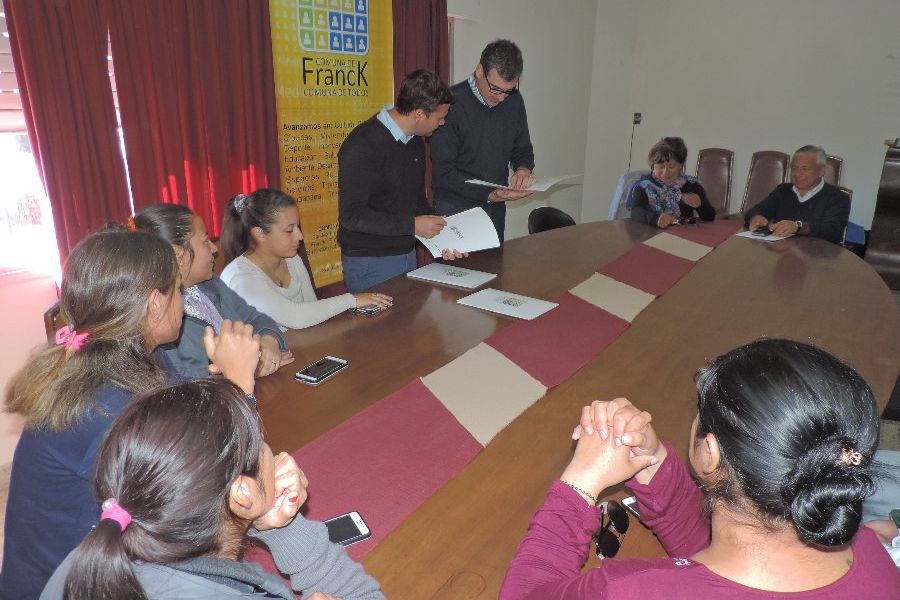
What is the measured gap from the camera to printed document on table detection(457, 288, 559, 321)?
2.05 meters

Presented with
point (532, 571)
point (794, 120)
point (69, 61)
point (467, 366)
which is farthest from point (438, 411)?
point (794, 120)

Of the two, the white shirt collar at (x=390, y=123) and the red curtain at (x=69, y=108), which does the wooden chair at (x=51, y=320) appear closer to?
the red curtain at (x=69, y=108)

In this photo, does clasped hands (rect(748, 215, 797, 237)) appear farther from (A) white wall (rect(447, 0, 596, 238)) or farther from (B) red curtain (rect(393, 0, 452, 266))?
(A) white wall (rect(447, 0, 596, 238))

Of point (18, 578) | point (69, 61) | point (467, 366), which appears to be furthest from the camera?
point (69, 61)

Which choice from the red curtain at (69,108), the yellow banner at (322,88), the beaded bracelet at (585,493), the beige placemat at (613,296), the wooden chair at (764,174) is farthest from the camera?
the wooden chair at (764,174)

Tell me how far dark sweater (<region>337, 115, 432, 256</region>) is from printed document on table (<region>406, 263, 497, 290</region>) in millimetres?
165

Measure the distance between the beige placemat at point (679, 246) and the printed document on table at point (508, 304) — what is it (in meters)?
1.16

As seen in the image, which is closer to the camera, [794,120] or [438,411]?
[438,411]

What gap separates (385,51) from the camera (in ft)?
12.7

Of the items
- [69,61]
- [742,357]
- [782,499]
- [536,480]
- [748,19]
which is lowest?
[536,480]

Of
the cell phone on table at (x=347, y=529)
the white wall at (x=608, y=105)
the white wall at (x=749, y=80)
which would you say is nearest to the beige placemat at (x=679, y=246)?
the cell phone on table at (x=347, y=529)

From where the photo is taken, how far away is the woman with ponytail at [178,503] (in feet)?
2.29

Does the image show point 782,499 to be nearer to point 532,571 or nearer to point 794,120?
point 532,571

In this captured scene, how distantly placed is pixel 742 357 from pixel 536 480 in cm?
53
